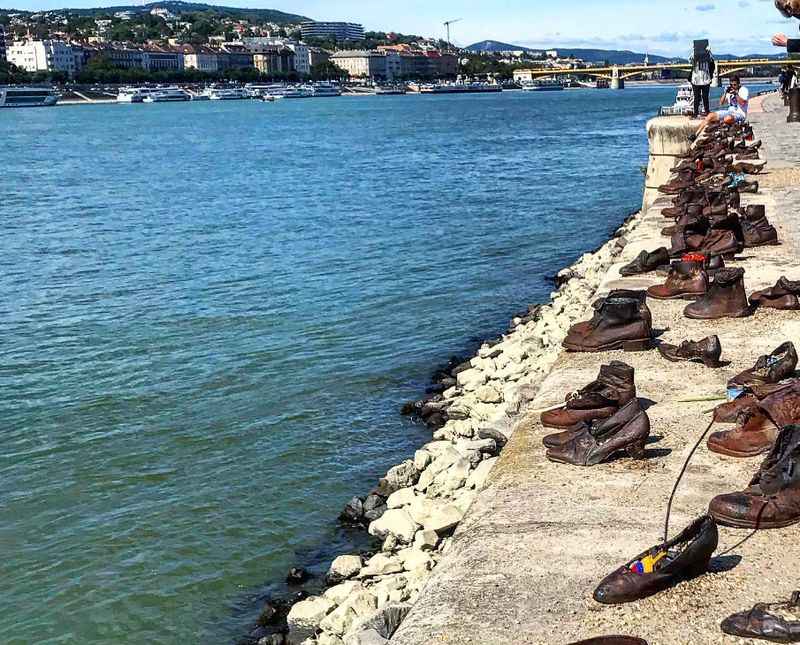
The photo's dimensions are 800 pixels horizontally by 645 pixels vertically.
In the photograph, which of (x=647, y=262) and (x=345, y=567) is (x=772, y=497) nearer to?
(x=345, y=567)

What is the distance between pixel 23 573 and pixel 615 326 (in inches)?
191

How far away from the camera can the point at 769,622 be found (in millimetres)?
3840

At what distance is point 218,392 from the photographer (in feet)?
42.8

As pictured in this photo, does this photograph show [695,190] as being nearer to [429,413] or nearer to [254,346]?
[429,413]

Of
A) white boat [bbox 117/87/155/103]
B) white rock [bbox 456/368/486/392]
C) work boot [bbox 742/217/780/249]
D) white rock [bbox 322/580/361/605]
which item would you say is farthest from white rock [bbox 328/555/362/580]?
white boat [bbox 117/87/155/103]

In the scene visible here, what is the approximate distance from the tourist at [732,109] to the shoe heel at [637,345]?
11.7 meters

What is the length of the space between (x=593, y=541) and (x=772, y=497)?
771mm

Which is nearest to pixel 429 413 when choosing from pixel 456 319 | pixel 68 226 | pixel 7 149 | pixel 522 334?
pixel 522 334

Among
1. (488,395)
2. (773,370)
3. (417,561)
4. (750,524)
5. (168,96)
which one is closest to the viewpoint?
(750,524)

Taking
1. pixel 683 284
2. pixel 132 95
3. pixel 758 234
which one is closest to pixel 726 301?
pixel 683 284

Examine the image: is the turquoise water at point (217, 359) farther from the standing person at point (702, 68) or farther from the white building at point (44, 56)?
the white building at point (44, 56)

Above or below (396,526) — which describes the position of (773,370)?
above

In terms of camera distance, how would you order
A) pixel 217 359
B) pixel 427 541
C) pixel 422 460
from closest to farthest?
pixel 427 541, pixel 422 460, pixel 217 359

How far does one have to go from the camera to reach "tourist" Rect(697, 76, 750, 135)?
733 inches
